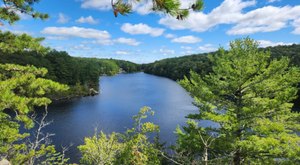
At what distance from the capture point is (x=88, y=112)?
45.8m

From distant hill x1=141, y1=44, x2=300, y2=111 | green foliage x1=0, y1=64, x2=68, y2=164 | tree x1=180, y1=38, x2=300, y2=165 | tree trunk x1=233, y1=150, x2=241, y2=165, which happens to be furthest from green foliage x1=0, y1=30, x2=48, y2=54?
distant hill x1=141, y1=44, x2=300, y2=111

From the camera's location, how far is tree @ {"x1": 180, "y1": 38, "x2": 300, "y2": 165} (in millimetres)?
11297

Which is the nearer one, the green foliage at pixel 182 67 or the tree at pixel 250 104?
the tree at pixel 250 104

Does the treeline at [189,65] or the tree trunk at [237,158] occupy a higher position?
the treeline at [189,65]

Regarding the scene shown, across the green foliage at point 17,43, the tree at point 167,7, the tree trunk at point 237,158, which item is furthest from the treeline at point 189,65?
the tree at point 167,7

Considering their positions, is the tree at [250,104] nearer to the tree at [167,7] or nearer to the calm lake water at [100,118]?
the tree at [167,7]

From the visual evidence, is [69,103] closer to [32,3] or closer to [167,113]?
[167,113]

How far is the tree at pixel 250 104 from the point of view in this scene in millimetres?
11297

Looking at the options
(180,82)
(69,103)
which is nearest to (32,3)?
(180,82)

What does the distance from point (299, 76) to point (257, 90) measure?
1.85 meters

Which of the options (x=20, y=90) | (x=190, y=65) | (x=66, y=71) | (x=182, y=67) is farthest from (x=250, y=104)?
(x=182, y=67)

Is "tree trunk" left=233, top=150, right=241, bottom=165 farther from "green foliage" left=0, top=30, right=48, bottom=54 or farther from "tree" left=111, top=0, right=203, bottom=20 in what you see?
"tree" left=111, top=0, right=203, bottom=20

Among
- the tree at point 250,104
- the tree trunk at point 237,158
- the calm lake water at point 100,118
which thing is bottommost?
the calm lake water at point 100,118

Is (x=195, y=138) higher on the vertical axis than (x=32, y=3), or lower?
lower
